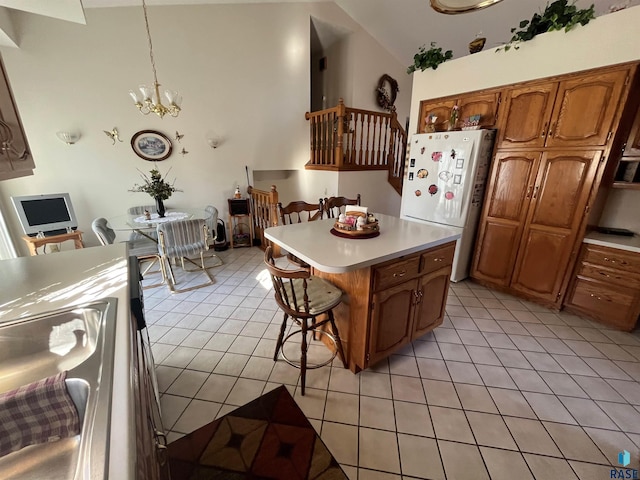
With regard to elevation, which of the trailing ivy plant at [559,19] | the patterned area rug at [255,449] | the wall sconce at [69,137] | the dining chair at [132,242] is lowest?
the patterned area rug at [255,449]

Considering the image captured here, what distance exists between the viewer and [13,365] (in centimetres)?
89

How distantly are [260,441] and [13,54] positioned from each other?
4799mm

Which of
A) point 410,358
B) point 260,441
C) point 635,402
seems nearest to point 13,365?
point 260,441

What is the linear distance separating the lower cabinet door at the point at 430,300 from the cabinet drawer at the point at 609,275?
1473mm

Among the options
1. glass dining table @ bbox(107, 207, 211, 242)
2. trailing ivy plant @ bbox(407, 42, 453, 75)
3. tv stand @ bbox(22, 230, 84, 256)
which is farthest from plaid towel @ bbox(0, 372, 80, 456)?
trailing ivy plant @ bbox(407, 42, 453, 75)

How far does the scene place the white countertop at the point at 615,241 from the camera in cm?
210

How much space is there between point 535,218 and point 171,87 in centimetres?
481

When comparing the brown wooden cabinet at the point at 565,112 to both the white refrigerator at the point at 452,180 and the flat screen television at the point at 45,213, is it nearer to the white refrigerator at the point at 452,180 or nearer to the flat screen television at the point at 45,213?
the white refrigerator at the point at 452,180

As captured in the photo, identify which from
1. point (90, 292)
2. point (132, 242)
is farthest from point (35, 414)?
point (132, 242)

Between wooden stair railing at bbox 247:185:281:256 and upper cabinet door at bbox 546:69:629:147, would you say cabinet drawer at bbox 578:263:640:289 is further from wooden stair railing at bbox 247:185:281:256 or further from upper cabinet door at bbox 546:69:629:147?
wooden stair railing at bbox 247:185:281:256

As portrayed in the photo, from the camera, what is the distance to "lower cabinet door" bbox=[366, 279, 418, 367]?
1576mm

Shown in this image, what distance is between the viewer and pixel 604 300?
7.45 feet

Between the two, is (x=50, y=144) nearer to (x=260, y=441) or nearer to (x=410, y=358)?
(x=260, y=441)

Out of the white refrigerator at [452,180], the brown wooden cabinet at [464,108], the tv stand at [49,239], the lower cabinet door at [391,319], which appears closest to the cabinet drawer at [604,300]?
the white refrigerator at [452,180]
